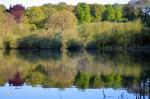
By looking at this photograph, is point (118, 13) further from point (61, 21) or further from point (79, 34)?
point (79, 34)

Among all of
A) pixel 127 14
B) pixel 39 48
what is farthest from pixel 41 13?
pixel 39 48

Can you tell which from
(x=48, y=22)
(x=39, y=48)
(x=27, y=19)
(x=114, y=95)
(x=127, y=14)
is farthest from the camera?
(x=27, y=19)

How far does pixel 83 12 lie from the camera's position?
76938 millimetres

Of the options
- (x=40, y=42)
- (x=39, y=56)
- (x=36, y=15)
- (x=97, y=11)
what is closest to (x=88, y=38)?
(x=40, y=42)

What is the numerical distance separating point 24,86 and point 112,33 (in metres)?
34.3

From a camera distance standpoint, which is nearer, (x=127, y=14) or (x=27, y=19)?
(x=127, y=14)

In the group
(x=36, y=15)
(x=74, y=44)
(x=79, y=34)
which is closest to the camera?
(x=74, y=44)

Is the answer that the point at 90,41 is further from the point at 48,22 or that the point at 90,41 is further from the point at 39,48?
the point at 48,22

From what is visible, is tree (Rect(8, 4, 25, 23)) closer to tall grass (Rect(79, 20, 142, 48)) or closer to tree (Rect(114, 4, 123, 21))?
tree (Rect(114, 4, 123, 21))

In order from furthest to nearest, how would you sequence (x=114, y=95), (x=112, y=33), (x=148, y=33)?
(x=112, y=33) → (x=148, y=33) → (x=114, y=95)

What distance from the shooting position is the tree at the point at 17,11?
78.8m

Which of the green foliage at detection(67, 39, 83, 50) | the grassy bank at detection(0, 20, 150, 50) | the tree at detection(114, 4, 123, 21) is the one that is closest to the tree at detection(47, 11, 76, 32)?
the grassy bank at detection(0, 20, 150, 50)

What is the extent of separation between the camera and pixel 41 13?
76000 millimetres

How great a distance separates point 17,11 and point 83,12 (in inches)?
528
